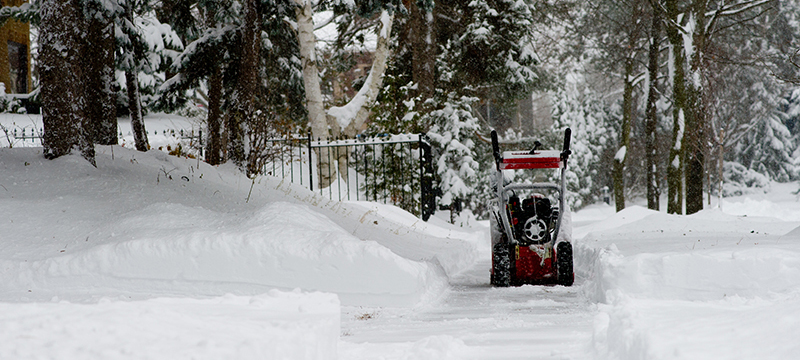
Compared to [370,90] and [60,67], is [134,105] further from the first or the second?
[60,67]

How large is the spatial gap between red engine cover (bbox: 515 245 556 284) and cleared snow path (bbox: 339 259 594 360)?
17cm

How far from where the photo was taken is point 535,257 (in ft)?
26.7

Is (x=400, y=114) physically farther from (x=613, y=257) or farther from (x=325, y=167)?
(x=613, y=257)

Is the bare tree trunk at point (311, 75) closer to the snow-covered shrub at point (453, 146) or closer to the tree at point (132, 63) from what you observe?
the snow-covered shrub at point (453, 146)

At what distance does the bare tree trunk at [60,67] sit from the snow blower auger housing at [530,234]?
580 centimetres

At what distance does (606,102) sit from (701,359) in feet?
154

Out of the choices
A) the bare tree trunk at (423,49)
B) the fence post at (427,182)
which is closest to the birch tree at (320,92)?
the bare tree trunk at (423,49)

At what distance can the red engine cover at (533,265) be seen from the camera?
815cm

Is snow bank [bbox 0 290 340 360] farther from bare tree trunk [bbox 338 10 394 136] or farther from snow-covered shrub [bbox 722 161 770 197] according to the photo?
snow-covered shrub [bbox 722 161 770 197]

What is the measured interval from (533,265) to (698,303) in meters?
3.06

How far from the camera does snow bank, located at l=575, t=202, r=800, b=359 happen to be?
339 cm

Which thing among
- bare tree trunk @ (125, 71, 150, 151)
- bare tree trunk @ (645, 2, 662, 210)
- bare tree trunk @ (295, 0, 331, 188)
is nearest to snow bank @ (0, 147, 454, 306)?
bare tree trunk @ (125, 71, 150, 151)

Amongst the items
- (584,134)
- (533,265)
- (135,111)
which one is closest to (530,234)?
(533,265)

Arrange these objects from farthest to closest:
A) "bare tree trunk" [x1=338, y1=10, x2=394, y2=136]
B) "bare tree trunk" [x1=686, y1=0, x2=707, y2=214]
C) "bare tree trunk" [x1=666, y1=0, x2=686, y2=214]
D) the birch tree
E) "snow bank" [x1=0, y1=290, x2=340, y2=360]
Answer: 1. "bare tree trunk" [x1=338, y1=10, x2=394, y2=136]
2. the birch tree
3. "bare tree trunk" [x1=666, y1=0, x2=686, y2=214]
4. "bare tree trunk" [x1=686, y1=0, x2=707, y2=214]
5. "snow bank" [x1=0, y1=290, x2=340, y2=360]
